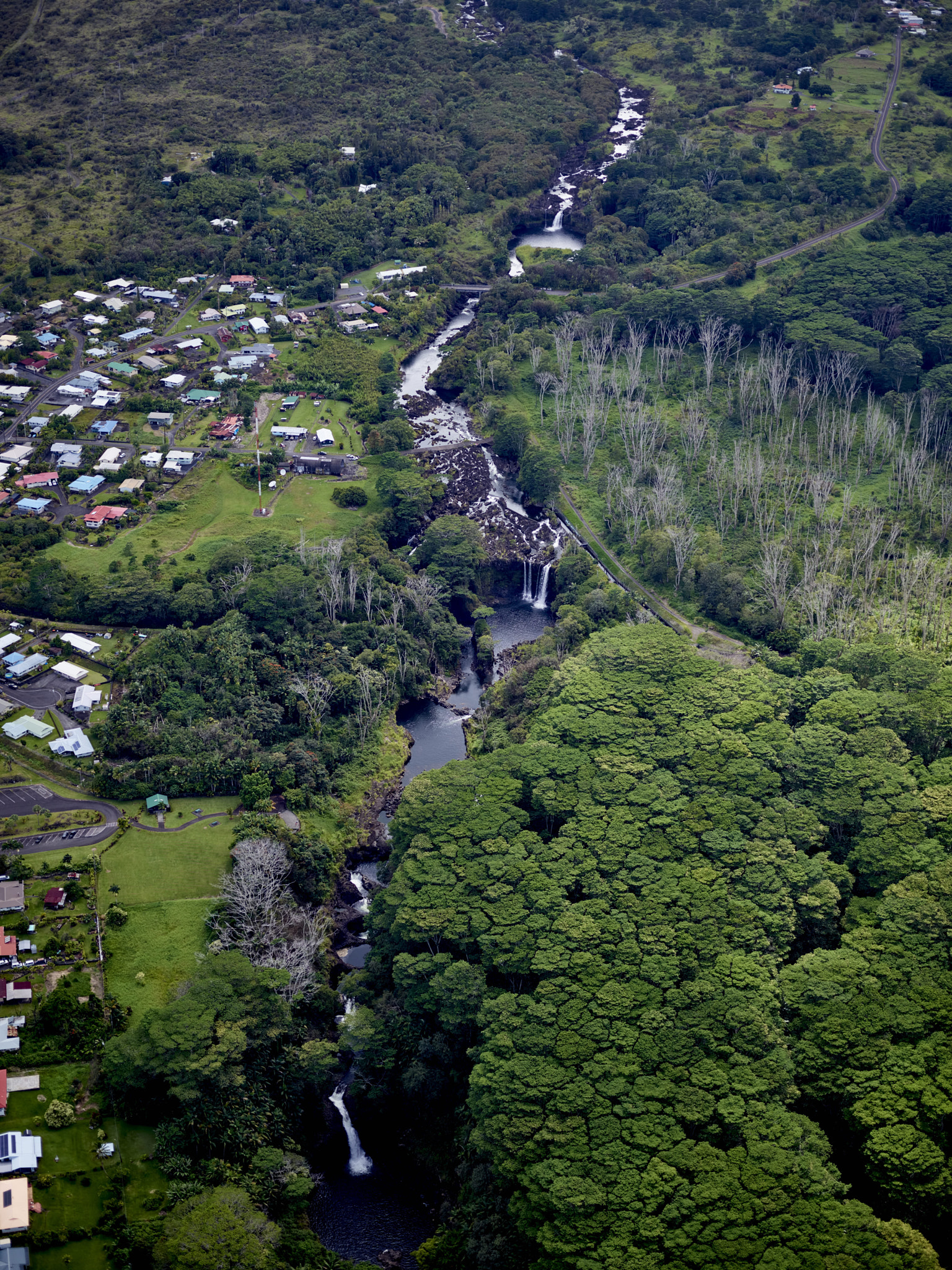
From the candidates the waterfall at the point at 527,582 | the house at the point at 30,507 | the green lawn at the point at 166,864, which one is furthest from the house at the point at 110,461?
the green lawn at the point at 166,864

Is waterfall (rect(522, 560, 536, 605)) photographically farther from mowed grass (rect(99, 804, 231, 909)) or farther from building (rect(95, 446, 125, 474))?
mowed grass (rect(99, 804, 231, 909))

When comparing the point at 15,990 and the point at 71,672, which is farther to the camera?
the point at 71,672

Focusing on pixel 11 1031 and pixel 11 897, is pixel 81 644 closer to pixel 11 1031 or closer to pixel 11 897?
pixel 11 897

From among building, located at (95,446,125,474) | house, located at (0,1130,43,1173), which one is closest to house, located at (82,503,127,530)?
building, located at (95,446,125,474)

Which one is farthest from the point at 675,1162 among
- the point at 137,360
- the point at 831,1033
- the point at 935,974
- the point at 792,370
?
the point at 137,360

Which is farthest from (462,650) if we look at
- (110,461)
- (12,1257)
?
(12,1257)

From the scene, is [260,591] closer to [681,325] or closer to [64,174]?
[681,325]
